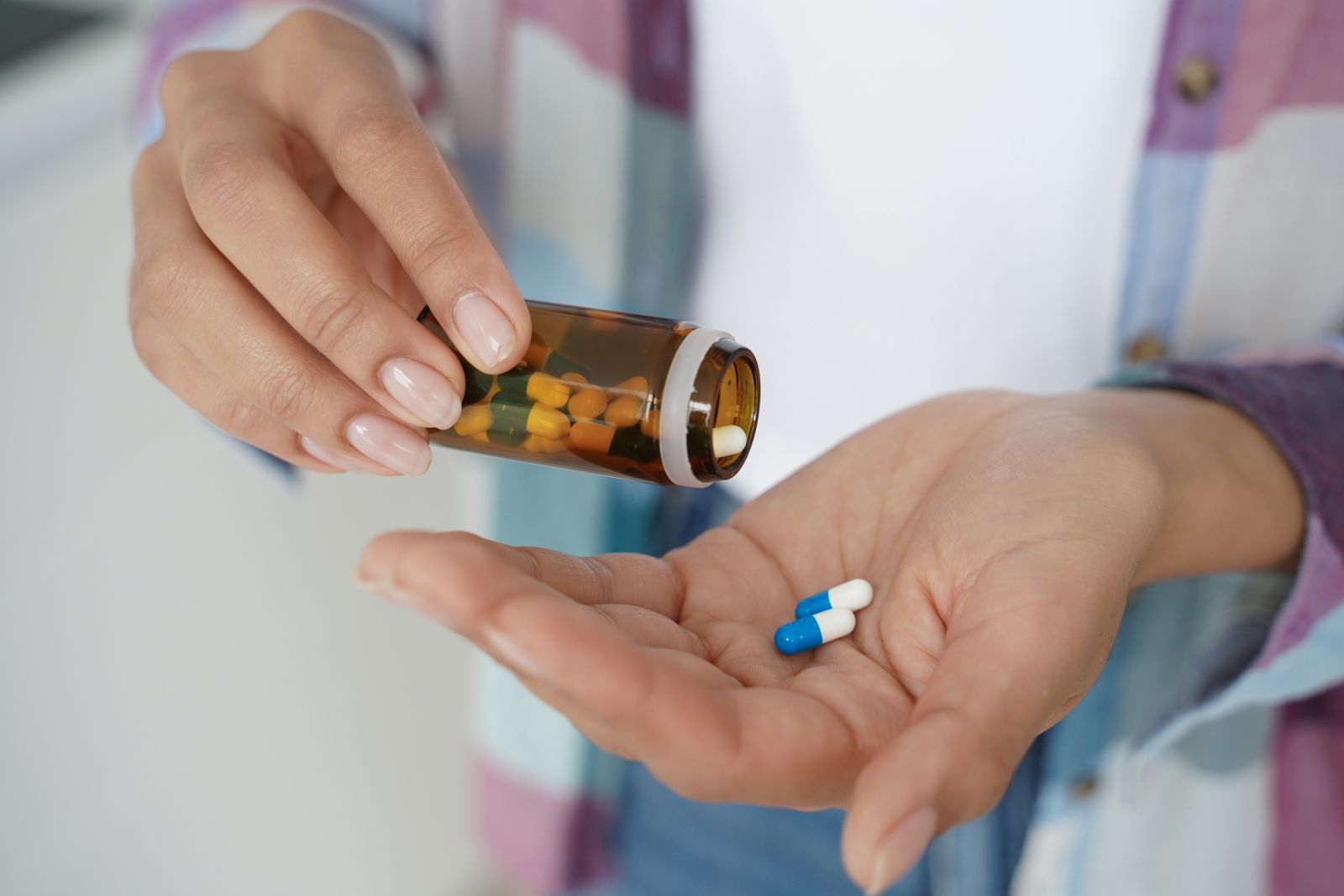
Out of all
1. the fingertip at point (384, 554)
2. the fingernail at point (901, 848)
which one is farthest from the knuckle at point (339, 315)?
the fingernail at point (901, 848)

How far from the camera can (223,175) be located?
0.68 m

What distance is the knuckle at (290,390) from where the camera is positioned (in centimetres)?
68

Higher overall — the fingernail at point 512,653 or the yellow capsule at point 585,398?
the yellow capsule at point 585,398

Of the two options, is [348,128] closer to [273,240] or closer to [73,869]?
[273,240]

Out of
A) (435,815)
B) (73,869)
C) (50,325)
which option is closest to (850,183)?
(50,325)

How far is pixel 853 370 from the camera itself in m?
1.04

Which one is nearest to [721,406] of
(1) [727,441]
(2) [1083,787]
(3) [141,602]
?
(1) [727,441]

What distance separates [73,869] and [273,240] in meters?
1.12

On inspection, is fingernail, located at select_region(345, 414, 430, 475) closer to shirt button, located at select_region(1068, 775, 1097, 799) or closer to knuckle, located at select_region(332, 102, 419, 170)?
knuckle, located at select_region(332, 102, 419, 170)

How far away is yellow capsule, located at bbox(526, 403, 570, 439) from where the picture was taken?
27.8 inches

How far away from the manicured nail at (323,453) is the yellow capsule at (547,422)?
0.13 meters

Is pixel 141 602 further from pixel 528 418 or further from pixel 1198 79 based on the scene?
pixel 1198 79

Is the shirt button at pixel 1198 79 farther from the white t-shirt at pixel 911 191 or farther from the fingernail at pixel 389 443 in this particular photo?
the fingernail at pixel 389 443

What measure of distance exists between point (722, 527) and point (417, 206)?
307mm
